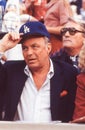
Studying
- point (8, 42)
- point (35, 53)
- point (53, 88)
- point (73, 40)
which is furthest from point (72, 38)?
point (53, 88)

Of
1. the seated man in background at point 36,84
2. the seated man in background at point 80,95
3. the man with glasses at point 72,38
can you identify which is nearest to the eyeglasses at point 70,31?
the man with glasses at point 72,38

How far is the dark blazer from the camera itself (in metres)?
3.31

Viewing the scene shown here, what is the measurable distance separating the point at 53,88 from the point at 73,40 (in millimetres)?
1453

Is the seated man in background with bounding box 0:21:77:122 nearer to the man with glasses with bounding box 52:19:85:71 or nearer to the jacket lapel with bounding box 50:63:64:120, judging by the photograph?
the jacket lapel with bounding box 50:63:64:120

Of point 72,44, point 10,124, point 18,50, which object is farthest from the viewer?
point 72,44

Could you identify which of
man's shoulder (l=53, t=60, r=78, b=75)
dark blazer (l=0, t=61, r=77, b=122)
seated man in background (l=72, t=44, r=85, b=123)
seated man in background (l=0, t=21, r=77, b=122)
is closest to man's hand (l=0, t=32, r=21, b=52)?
seated man in background (l=0, t=21, r=77, b=122)

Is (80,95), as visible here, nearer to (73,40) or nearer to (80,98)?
(80,98)

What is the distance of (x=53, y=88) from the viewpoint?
3.34m

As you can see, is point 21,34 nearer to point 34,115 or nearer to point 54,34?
point 34,115

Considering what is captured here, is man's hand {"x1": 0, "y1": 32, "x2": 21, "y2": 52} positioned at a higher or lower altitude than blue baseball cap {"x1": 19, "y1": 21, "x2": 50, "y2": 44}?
lower

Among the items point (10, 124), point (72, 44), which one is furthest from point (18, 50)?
point (10, 124)

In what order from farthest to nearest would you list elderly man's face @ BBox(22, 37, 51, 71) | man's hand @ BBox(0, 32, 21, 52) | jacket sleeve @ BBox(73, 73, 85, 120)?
man's hand @ BBox(0, 32, 21, 52)
elderly man's face @ BBox(22, 37, 51, 71)
jacket sleeve @ BBox(73, 73, 85, 120)

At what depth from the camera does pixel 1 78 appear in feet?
11.2

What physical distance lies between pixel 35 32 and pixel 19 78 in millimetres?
364
